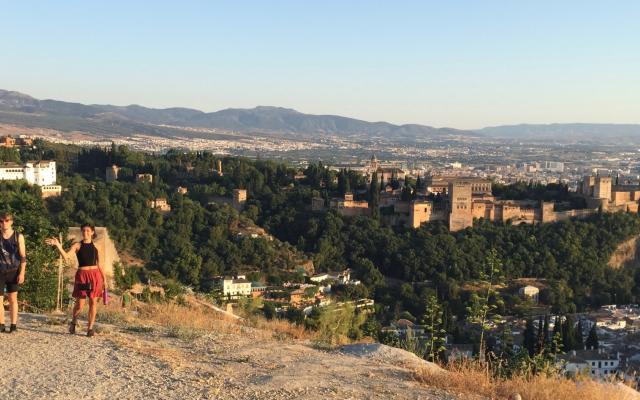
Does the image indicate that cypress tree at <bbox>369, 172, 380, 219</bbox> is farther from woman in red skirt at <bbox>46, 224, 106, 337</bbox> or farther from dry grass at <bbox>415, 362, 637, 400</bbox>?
dry grass at <bbox>415, 362, 637, 400</bbox>

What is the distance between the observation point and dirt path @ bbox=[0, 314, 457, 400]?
4.44 metres

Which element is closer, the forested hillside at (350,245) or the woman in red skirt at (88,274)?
the woman in red skirt at (88,274)

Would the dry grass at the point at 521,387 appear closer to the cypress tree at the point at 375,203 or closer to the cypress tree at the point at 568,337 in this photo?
the cypress tree at the point at 568,337

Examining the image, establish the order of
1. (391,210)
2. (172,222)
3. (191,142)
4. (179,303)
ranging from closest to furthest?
1. (179,303)
2. (172,222)
3. (391,210)
4. (191,142)

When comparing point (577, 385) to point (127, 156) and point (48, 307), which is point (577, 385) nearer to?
point (48, 307)

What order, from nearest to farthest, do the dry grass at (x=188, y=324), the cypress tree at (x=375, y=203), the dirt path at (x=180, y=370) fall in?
the dirt path at (x=180, y=370) → the dry grass at (x=188, y=324) → the cypress tree at (x=375, y=203)

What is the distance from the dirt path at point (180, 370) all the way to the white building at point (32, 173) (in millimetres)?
29006

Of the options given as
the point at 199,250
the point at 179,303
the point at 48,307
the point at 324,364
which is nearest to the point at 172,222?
the point at 199,250

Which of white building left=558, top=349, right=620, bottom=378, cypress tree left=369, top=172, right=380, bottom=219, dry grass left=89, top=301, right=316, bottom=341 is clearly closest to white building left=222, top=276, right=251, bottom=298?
white building left=558, top=349, right=620, bottom=378

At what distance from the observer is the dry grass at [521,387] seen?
4.58m

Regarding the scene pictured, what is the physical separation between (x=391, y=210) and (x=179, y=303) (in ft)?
89.9

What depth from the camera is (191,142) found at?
130750 millimetres

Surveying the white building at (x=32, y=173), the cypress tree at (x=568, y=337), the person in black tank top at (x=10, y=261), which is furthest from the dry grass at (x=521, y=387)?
the white building at (x=32, y=173)

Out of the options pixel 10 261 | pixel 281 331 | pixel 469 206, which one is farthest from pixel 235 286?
pixel 10 261
